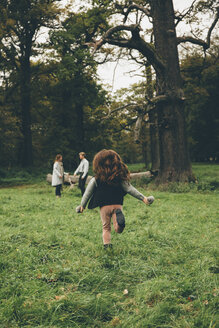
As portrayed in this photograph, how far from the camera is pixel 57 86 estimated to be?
91.4 ft

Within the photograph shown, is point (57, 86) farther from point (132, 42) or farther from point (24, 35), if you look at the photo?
point (132, 42)

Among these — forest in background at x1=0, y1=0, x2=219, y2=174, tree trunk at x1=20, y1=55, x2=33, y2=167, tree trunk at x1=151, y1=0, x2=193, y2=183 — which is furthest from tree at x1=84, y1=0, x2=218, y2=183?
tree trunk at x1=20, y1=55, x2=33, y2=167

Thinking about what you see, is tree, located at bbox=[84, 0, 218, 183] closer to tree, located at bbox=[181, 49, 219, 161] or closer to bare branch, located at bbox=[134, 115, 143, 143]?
bare branch, located at bbox=[134, 115, 143, 143]

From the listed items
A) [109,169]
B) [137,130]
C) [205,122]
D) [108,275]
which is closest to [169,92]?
[137,130]

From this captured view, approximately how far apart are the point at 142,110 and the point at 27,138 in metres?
16.1

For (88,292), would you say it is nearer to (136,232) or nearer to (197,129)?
(136,232)

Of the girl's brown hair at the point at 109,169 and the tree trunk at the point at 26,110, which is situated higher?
the tree trunk at the point at 26,110

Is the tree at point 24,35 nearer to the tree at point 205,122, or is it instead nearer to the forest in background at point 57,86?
the forest in background at point 57,86

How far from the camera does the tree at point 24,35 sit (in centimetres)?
2194

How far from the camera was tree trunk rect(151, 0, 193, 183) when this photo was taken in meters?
14.4

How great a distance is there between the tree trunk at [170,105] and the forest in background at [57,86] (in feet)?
10.4

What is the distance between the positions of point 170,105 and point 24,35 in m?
17.0

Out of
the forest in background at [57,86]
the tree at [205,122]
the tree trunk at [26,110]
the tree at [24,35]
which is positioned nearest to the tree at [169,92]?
the forest in background at [57,86]

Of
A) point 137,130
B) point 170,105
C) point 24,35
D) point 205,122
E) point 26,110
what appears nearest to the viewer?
point 137,130
